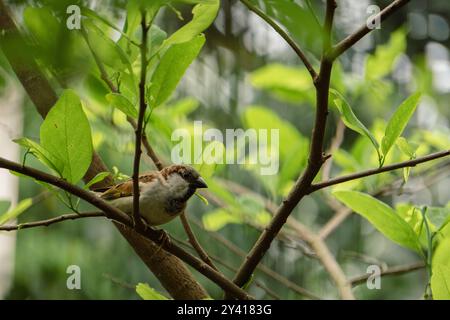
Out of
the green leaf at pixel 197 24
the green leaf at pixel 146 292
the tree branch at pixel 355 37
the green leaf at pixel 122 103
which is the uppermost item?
the green leaf at pixel 197 24

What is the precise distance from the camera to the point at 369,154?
109 cm

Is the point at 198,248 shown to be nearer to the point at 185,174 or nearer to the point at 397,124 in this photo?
the point at 185,174

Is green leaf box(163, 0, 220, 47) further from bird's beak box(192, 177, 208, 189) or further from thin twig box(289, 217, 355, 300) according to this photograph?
thin twig box(289, 217, 355, 300)

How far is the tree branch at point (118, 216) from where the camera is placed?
523 millimetres

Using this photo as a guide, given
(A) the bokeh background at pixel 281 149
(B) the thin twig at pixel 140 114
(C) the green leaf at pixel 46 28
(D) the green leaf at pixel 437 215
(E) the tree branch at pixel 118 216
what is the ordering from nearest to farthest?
(C) the green leaf at pixel 46 28 < (B) the thin twig at pixel 140 114 < (E) the tree branch at pixel 118 216 < (D) the green leaf at pixel 437 215 < (A) the bokeh background at pixel 281 149

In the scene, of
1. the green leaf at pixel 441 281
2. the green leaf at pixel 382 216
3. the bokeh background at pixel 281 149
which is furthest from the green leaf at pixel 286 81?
the green leaf at pixel 441 281

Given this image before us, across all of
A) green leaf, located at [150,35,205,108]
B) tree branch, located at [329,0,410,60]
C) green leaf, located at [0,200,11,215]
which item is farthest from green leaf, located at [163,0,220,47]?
green leaf, located at [0,200,11,215]

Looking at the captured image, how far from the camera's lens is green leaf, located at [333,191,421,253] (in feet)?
2.30

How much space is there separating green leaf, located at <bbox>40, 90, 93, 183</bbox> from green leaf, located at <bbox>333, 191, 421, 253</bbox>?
27cm

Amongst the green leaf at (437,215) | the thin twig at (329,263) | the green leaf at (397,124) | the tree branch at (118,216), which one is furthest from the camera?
the thin twig at (329,263)

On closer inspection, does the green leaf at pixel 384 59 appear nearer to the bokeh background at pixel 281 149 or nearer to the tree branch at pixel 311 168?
the bokeh background at pixel 281 149

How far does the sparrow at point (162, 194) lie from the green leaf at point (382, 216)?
8.4 inches
